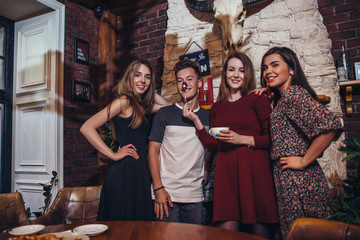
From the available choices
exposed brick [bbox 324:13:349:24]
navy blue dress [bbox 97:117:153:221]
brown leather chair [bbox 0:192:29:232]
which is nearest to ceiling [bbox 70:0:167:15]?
exposed brick [bbox 324:13:349:24]

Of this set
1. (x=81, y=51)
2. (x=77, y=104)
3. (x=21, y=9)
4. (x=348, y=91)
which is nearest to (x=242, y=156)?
(x=348, y=91)

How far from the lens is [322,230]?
38.9 inches

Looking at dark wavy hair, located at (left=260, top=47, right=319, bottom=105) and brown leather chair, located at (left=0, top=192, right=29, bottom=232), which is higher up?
dark wavy hair, located at (left=260, top=47, right=319, bottom=105)

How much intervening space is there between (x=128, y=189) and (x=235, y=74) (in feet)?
3.53

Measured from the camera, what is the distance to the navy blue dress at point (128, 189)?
1781 millimetres

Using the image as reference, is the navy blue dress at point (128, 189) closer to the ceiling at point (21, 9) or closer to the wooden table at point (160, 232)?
the wooden table at point (160, 232)

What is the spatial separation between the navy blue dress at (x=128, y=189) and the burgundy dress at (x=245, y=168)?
476mm

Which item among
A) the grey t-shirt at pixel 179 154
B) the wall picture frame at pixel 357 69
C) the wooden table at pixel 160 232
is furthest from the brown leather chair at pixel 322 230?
the wall picture frame at pixel 357 69

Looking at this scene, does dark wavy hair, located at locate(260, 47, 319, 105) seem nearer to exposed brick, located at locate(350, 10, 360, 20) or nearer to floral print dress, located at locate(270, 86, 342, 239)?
floral print dress, located at locate(270, 86, 342, 239)

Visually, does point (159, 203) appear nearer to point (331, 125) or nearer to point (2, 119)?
point (331, 125)

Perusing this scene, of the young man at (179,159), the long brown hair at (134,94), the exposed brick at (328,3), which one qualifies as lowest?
the young man at (179,159)

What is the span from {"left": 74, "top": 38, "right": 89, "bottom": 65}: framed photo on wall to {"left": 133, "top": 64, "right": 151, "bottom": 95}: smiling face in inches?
72.0

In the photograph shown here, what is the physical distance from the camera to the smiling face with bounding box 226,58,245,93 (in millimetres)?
1784

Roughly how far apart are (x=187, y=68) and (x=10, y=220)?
148cm
